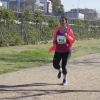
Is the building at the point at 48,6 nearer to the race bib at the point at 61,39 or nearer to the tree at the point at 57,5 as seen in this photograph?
the tree at the point at 57,5

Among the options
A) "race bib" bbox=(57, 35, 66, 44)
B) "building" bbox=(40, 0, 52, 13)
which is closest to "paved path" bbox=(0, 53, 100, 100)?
"race bib" bbox=(57, 35, 66, 44)

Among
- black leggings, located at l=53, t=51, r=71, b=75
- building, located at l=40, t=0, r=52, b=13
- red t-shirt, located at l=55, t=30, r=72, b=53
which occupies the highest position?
building, located at l=40, t=0, r=52, b=13

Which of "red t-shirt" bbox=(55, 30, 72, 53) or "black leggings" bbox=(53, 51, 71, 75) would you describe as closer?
"red t-shirt" bbox=(55, 30, 72, 53)

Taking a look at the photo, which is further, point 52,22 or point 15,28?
point 52,22

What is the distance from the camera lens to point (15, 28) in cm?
2150

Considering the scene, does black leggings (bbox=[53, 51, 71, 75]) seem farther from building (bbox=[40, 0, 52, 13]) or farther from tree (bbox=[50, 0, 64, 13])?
building (bbox=[40, 0, 52, 13])

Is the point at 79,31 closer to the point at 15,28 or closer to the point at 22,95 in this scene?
the point at 15,28

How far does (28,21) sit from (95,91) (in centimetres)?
1613

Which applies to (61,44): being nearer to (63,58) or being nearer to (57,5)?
(63,58)

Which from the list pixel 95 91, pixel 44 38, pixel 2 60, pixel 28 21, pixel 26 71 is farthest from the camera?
pixel 44 38

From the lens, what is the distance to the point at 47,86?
315 inches

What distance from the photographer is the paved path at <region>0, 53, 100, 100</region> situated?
6.99 m

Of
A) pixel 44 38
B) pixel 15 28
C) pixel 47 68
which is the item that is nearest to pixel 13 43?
pixel 15 28

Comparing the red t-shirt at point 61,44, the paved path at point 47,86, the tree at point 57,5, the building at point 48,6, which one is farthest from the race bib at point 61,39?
the building at point 48,6
